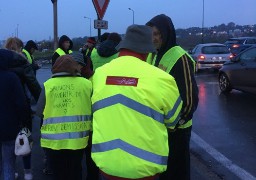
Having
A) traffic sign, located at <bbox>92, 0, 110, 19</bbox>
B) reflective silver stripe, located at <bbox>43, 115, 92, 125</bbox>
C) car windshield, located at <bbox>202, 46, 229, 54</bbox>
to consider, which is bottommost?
reflective silver stripe, located at <bbox>43, 115, 92, 125</bbox>

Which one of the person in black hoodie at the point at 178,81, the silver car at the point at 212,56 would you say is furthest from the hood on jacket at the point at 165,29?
the silver car at the point at 212,56

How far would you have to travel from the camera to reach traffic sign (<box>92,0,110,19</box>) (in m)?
8.42

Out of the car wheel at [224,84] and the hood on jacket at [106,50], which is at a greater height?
the hood on jacket at [106,50]

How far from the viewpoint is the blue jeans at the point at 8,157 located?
4582mm

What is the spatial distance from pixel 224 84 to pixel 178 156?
1054cm

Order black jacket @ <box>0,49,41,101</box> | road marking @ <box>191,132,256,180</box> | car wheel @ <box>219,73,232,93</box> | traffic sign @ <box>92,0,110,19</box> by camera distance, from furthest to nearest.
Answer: car wheel @ <box>219,73,232,93</box> → traffic sign @ <box>92,0,110,19</box> → road marking @ <box>191,132,256,180</box> → black jacket @ <box>0,49,41,101</box>

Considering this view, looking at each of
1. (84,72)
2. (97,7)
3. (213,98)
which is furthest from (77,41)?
(84,72)

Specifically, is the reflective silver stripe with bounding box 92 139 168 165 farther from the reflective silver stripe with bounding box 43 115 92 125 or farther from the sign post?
the sign post

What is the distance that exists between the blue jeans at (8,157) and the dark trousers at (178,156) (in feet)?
5.82

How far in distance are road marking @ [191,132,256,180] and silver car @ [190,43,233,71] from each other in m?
13.0

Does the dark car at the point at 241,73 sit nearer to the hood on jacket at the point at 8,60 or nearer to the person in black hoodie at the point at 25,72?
the person in black hoodie at the point at 25,72

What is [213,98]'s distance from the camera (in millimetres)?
12781

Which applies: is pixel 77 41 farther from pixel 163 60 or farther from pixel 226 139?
pixel 163 60

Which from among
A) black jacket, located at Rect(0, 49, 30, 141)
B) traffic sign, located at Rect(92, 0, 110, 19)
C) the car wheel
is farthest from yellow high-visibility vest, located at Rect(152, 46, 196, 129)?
the car wheel
